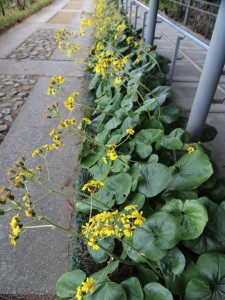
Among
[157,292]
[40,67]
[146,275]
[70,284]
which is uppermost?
[157,292]

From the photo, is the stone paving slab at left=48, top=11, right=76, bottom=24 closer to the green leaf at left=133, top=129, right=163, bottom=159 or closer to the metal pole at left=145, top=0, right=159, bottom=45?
the metal pole at left=145, top=0, right=159, bottom=45

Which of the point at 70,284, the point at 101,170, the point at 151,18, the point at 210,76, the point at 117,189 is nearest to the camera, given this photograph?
the point at 70,284

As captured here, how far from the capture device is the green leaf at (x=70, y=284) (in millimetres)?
1486

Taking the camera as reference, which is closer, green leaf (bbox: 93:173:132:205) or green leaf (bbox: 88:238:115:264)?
green leaf (bbox: 88:238:115:264)

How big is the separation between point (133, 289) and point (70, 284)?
0.39 metres

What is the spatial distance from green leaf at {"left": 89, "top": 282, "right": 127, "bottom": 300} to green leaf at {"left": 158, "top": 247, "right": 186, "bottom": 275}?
23cm

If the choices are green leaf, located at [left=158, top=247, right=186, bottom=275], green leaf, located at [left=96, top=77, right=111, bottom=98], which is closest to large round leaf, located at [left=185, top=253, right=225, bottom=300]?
green leaf, located at [left=158, top=247, right=186, bottom=275]

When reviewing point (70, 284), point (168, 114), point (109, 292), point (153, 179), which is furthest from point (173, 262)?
point (168, 114)

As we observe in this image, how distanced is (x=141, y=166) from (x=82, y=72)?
12.5 feet

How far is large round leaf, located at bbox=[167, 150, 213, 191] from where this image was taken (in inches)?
61.3

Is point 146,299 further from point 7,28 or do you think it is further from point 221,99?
point 7,28

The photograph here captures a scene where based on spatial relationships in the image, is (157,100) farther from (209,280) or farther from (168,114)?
(209,280)

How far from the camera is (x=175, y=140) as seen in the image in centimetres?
183

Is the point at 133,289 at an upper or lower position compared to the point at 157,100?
lower
